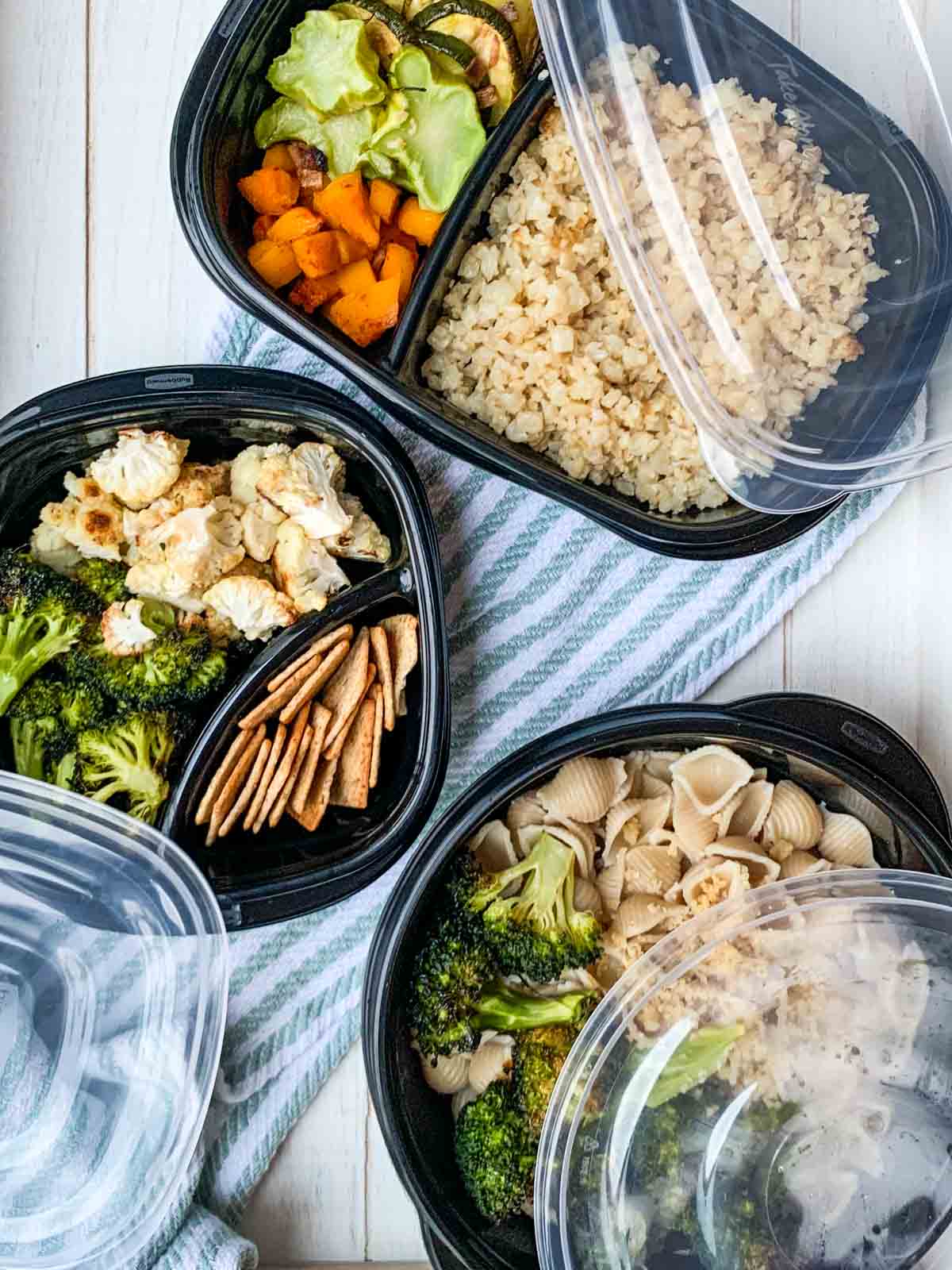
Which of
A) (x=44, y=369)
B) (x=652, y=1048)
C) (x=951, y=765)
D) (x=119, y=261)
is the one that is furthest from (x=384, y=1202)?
(x=119, y=261)

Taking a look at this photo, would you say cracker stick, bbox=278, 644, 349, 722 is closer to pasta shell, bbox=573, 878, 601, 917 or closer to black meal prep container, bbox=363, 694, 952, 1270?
black meal prep container, bbox=363, 694, 952, 1270

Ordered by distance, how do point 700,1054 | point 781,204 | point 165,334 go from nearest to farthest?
point 781,204 → point 700,1054 → point 165,334

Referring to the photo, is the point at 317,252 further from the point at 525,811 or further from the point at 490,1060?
the point at 490,1060

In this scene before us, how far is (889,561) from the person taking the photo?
1.78 metres

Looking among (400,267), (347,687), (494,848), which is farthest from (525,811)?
(400,267)

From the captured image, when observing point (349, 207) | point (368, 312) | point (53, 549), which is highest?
point (349, 207)

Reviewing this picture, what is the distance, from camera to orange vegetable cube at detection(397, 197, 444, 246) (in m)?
1.56

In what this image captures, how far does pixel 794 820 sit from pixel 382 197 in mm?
953

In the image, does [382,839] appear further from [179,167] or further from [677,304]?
[179,167]

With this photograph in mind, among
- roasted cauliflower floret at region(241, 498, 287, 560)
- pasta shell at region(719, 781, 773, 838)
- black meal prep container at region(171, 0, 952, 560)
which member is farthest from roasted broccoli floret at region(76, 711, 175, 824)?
pasta shell at region(719, 781, 773, 838)

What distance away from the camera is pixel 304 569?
1550 mm

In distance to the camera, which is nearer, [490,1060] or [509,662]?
[490,1060]

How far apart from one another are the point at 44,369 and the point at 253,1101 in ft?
3.54

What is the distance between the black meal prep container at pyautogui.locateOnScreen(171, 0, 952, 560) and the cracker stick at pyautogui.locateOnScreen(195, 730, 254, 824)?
450mm
